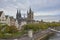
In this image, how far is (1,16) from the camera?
12.6m

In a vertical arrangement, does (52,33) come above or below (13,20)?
below

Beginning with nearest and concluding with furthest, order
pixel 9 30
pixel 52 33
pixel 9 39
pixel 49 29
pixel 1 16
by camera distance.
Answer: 1. pixel 9 39
2. pixel 9 30
3. pixel 1 16
4. pixel 49 29
5. pixel 52 33

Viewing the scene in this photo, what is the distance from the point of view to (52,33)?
15.2m

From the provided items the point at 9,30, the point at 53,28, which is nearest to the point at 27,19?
the point at 53,28

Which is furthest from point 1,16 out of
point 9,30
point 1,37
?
point 1,37

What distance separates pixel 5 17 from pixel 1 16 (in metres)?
0.56

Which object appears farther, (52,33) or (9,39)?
(52,33)

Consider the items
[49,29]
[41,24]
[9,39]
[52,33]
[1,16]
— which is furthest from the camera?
[52,33]

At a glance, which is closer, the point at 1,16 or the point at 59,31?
the point at 1,16

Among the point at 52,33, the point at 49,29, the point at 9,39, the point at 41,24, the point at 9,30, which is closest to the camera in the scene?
the point at 9,39

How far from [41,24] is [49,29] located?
2184 mm

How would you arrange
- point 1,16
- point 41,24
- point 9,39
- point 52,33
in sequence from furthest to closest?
1. point 52,33
2. point 1,16
3. point 41,24
4. point 9,39

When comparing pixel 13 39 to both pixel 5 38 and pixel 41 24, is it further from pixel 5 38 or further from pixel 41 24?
pixel 41 24

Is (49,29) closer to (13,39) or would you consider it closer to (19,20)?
(19,20)
